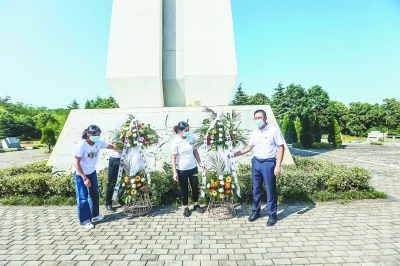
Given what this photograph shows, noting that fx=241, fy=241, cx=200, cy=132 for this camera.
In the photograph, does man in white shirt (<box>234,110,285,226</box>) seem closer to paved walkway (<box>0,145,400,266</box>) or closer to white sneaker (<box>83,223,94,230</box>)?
paved walkway (<box>0,145,400,266</box>)

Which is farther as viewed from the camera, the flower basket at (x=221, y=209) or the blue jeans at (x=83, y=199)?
the flower basket at (x=221, y=209)

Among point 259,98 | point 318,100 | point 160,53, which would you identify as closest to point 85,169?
point 160,53

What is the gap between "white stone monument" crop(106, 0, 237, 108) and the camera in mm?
8359

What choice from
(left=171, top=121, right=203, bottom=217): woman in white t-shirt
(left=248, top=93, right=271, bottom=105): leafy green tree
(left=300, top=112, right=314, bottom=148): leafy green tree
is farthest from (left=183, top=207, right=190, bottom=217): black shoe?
(left=248, top=93, right=271, bottom=105): leafy green tree

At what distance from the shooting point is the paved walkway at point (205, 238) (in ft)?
9.71

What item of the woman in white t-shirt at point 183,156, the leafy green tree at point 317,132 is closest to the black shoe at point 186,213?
the woman in white t-shirt at point 183,156

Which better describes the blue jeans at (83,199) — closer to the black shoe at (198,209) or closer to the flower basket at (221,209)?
the black shoe at (198,209)

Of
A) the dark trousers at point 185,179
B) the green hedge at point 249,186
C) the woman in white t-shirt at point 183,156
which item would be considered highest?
the woman in white t-shirt at point 183,156

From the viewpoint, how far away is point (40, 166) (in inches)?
292

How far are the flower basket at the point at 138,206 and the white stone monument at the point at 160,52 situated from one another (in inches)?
187

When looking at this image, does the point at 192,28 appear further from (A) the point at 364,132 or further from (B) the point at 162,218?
(A) the point at 364,132

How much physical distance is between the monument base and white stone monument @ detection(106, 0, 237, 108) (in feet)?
5.44

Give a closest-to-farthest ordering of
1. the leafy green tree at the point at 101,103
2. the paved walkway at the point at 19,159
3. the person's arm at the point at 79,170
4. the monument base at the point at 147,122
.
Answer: the person's arm at the point at 79,170, the monument base at the point at 147,122, the paved walkway at the point at 19,159, the leafy green tree at the point at 101,103

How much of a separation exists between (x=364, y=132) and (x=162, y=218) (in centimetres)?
4834
